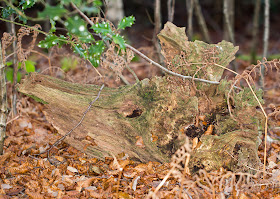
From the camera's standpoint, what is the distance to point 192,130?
8.09 ft

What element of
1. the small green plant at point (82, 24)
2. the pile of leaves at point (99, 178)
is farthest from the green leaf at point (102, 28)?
the pile of leaves at point (99, 178)

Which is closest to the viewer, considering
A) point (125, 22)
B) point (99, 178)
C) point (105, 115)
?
point (125, 22)

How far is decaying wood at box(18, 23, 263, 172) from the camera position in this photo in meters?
2.42

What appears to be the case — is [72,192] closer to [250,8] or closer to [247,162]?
[247,162]

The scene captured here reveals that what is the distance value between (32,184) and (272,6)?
12360 millimetres

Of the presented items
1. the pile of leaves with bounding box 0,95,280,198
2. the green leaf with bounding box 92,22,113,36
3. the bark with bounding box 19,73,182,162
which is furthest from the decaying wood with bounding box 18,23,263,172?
the green leaf with bounding box 92,22,113,36

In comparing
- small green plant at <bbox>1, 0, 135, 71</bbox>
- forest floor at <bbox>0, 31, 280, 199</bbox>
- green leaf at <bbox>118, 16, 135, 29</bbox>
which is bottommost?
forest floor at <bbox>0, 31, 280, 199</bbox>

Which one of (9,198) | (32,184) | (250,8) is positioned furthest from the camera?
(250,8)

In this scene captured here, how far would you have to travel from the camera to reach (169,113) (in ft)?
8.10

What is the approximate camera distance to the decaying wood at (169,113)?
2.42 meters

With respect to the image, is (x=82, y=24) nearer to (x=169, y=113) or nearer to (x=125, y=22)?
(x=125, y=22)

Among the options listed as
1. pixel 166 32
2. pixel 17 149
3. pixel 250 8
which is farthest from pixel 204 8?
pixel 17 149

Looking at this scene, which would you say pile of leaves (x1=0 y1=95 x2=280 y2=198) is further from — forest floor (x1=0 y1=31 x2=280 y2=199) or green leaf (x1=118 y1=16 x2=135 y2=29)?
green leaf (x1=118 y1=16 x2=135 y2=29)

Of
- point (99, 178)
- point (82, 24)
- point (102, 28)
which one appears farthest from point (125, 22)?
point (99, 178)
